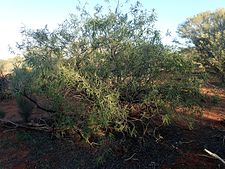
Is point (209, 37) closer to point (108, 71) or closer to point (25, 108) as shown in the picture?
point (108, 71)

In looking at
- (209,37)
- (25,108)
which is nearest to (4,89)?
(25,108)

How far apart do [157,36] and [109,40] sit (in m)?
1.32

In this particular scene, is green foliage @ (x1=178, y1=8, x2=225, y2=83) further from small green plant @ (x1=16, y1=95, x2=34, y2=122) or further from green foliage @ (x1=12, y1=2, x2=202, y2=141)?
small green plant @ (x1=16, y1=95, x2=34, y2=122)

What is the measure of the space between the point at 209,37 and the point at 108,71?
17.0 ft

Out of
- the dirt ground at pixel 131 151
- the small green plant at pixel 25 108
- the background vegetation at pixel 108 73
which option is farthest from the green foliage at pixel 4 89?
the background vegetation at pixel 108 73

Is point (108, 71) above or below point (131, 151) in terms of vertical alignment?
above

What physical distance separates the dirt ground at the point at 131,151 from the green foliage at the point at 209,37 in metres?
1.50

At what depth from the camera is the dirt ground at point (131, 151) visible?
10352 millimetres

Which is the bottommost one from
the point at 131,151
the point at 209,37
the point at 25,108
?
the point at 131,151

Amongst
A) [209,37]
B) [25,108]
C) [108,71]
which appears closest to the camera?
[108,71]

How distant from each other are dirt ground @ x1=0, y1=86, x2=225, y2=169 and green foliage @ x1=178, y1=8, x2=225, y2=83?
150 centimetres

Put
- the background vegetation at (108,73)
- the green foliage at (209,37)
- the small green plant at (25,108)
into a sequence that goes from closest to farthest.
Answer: the background vegetation at (108,73), the green foliage at (209,37), the small green plant at (25,108)

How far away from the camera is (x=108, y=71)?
10492 mm

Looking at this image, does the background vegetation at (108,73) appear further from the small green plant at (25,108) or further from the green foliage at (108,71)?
the small green plant at (25,108)
